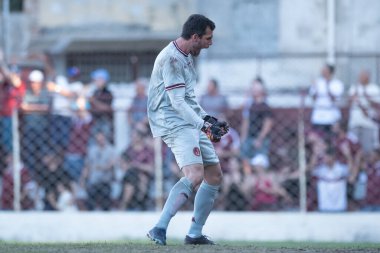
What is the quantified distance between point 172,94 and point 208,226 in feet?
18.4

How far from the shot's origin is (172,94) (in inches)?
392

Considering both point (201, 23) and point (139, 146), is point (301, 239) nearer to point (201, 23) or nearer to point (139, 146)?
point (139, 146)

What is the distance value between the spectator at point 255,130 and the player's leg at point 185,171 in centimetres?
575

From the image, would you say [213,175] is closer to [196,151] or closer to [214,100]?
[196,151]

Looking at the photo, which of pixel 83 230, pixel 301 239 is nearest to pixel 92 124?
pixel 83 230

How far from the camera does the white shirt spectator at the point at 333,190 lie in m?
15.7

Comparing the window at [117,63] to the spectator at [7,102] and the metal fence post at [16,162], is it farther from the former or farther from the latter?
the metal fence post at [16,162]

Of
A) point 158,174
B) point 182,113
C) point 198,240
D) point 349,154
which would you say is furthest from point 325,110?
point 182,113

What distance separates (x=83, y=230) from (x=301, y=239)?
3.24 meters

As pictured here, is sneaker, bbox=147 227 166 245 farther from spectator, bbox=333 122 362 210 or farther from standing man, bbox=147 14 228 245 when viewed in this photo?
spectator, bbox=333 122 362 210

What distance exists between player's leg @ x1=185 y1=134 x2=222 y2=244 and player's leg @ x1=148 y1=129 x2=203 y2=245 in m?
Answer: 0.31

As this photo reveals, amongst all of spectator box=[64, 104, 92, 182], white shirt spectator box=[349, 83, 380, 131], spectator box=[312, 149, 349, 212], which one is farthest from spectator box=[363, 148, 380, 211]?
spectator box=[64, 104, 92, 182]

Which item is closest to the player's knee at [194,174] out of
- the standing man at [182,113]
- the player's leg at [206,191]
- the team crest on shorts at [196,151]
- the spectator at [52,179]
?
the standing man at [182,113]

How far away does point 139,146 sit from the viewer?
16.2 meters
